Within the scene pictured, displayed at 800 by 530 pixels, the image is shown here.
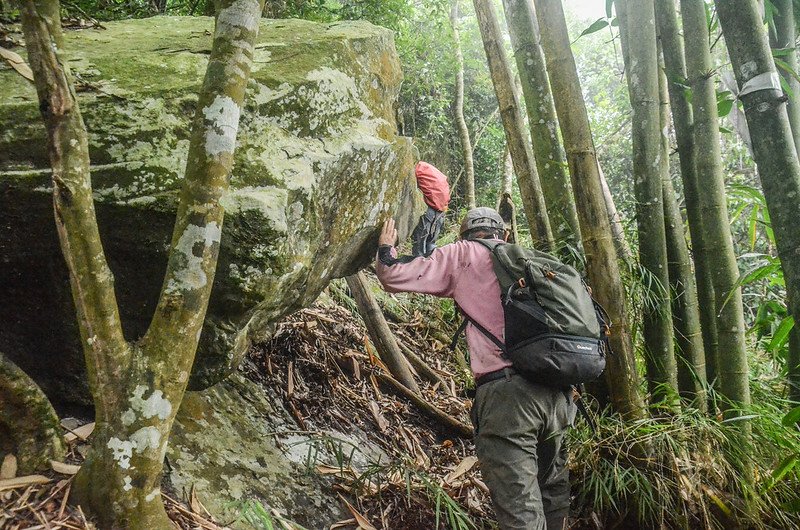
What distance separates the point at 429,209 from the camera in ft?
14.3

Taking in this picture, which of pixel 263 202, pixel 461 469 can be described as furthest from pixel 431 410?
pixel 263 202

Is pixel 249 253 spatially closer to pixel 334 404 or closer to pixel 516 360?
pixel 516 360

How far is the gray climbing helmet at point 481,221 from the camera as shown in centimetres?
376

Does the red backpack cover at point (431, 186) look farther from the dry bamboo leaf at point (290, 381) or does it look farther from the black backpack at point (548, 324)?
the dry bamboo leaf at point (290, 381)

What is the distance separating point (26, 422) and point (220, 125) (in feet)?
4.64

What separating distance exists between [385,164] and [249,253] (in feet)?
4.29

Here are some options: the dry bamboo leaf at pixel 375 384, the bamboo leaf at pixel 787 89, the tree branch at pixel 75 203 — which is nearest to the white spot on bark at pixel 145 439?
the tree branch at pixel 75 203

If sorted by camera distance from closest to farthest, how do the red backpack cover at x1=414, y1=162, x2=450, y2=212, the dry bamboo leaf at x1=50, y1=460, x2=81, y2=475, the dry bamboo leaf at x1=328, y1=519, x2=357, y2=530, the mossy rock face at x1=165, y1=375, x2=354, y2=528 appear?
the dry bamboo leaf at x1=50, y1=460, x2=81, y2=475, the mossy rock face at x1=165, y1=375, x2=354, y2=528, the dry bamboo leaf at x1=328, y1=519, x2=357, y2=530, the red backpack cover at x1=414, y1=162, x2=450, y2=212

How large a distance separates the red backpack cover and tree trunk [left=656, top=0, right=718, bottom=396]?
5.56 feet

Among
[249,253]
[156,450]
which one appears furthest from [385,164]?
[156,450]

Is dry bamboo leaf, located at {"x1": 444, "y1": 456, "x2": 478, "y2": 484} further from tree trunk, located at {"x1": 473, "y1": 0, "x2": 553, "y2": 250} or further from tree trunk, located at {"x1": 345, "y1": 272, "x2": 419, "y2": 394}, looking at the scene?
tree trunk, located at {"x1": 473, "y1": 0, "x2": 553, "y2": 250}

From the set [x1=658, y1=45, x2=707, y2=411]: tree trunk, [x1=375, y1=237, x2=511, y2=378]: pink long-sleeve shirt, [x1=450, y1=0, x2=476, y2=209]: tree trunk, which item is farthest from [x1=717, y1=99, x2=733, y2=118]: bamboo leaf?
[x1=450, y1=0, x2=476, y2=209]: tree trunk

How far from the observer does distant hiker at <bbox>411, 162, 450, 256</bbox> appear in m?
4.28

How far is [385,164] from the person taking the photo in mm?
3377
